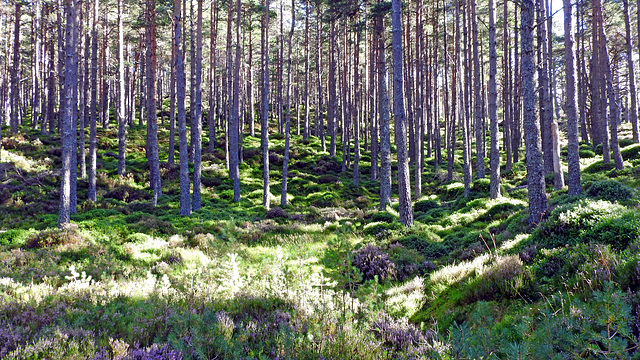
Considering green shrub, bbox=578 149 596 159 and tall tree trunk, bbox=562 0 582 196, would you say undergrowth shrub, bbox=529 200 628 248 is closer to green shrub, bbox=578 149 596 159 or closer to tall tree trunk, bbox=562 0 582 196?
tall tree trunk, bbox=562 0 582 196

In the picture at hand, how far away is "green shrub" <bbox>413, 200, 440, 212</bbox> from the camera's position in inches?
708

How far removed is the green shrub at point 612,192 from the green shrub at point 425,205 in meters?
Result: 8.24

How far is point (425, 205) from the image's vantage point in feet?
60.1

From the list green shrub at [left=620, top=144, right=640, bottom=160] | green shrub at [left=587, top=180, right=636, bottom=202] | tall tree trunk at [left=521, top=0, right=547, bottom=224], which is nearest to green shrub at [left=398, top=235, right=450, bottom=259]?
tall tree trunk at [left=521, top=0, right=547, bottom=224]

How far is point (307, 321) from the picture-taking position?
442cm

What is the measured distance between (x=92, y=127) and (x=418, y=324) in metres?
22.9

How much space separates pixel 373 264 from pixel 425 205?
11.3 m

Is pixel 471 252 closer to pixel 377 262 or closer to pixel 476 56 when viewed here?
pixel 377 262

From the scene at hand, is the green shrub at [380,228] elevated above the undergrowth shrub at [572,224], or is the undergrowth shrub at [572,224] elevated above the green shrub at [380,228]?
the undergrowth shrub at [572,224]

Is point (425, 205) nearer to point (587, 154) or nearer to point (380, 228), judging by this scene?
point (380, 228)

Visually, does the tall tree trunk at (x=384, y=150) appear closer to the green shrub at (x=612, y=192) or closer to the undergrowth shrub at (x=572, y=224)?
the green shrub at (x=612, y=192)

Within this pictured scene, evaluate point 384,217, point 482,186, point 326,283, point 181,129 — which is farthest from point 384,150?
point 326,283

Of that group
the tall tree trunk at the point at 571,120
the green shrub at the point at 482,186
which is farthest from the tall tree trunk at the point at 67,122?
the green shrub at the point at 482,186

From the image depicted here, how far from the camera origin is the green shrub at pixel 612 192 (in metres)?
9.00
